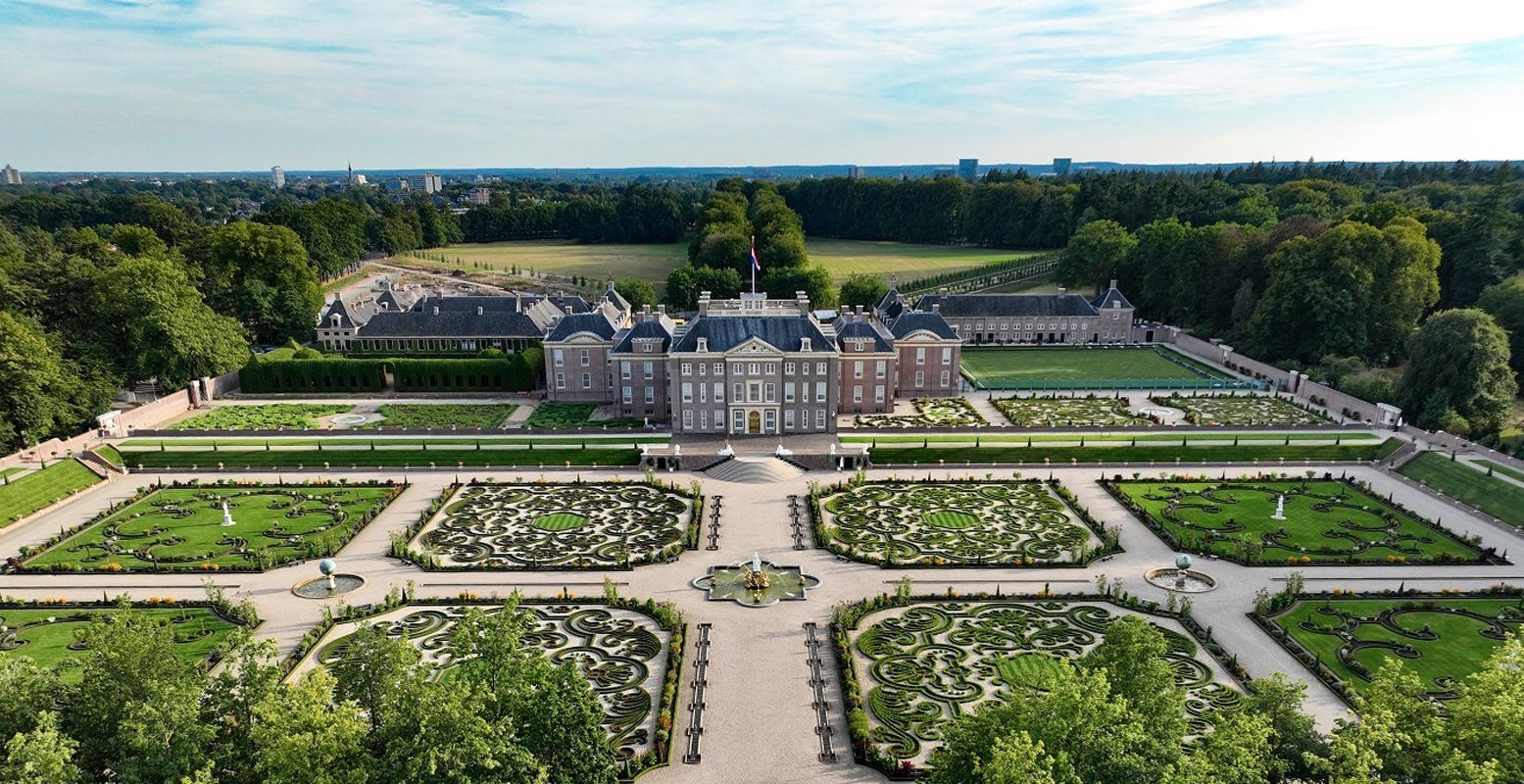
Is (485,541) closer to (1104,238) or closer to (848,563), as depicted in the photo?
(848,563)

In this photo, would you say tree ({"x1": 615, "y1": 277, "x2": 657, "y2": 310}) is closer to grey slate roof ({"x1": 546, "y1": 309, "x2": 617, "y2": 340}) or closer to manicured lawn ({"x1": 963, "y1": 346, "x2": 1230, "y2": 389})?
grey slate roof ({"x1": 546, "y1": 309, "x2": 617, "y2": 340})

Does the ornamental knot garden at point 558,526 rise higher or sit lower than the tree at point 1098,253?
lower

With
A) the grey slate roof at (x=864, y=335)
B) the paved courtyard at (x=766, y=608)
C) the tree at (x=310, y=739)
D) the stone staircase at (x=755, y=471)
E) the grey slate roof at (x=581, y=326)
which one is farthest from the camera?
the grey slate roof at (x=581, y=326)

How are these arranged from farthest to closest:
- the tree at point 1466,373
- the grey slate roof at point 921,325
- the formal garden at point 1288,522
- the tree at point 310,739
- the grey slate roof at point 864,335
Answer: the grey slate roof at point 921,325, the grey slate roof at point 864,335, the tree at point 1466,373, the formal garden at point 1288,522, the tree at point 310,739

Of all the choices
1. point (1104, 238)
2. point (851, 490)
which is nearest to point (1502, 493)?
point (851, 490)

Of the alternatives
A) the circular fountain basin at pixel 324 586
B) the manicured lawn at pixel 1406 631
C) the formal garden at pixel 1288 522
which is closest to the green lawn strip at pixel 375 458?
the circular fountain basin at pixel 324 586

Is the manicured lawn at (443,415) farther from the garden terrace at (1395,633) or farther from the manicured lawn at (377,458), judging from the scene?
the garden terrace at (1395,633)
